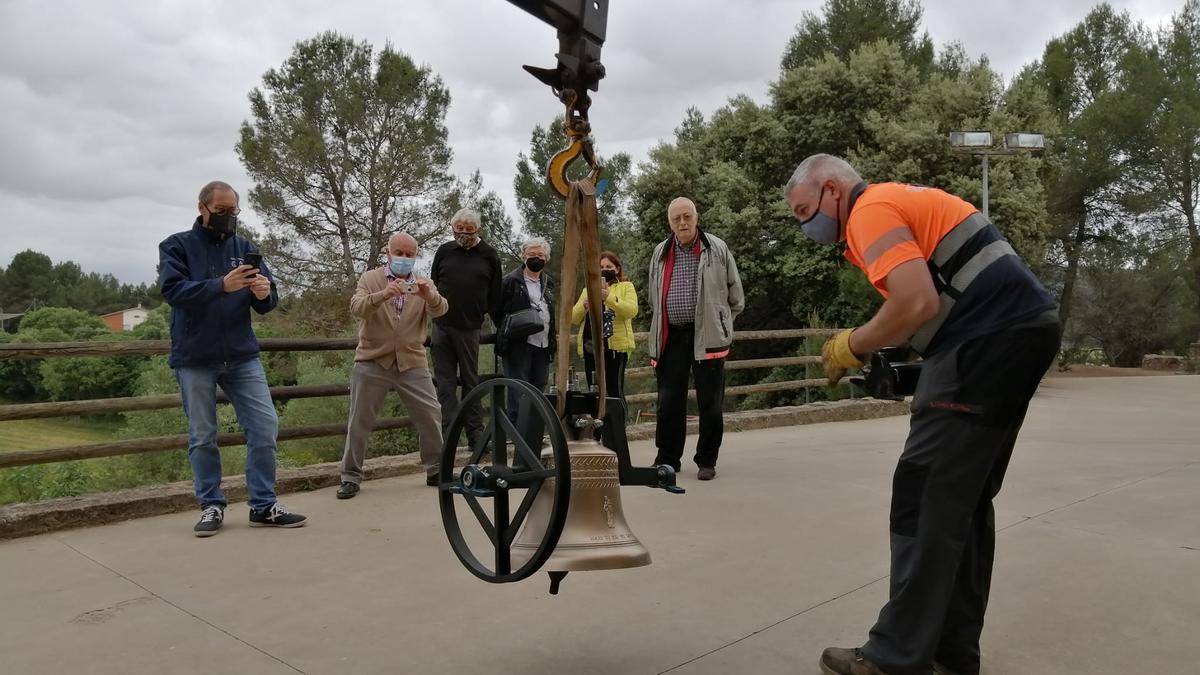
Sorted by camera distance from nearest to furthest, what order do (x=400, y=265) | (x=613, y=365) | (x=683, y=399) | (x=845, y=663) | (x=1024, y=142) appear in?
(x=845, y=663), (x=400, y=265), (x=683, y=399), (x=613, y=365), (x=1024, y=142)

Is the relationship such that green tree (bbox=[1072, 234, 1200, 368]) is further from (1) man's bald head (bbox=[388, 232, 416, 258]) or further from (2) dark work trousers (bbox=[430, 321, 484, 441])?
(1) man's bald head (bbox=[388, 232, 416, 258])

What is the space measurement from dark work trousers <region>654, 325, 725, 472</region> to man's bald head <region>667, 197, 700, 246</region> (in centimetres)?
64

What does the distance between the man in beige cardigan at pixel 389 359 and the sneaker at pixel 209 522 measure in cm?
92

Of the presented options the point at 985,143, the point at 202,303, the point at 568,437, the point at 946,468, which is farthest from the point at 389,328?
the point at 985,143

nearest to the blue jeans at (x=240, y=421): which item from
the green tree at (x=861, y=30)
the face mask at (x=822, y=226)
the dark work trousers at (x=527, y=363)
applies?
the dark work trousers at (x=527, y=363)

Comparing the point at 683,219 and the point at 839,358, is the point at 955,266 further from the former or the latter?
the point at 683,219

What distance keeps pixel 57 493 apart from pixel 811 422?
8.65 m

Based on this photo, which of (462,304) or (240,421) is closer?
(240,421)

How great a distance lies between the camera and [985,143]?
46.5 ft

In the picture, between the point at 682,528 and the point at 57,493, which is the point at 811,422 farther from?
the point at 57,493

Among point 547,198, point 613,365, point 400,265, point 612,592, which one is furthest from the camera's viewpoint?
point 547,198

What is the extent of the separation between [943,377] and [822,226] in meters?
0.63

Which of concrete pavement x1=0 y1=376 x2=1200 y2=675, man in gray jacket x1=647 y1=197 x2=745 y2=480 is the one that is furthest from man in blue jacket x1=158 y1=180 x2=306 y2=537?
man in gray jacket x1=647 y1=197 x2=745 y2=480

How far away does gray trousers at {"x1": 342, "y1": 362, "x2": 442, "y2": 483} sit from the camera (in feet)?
18.4
